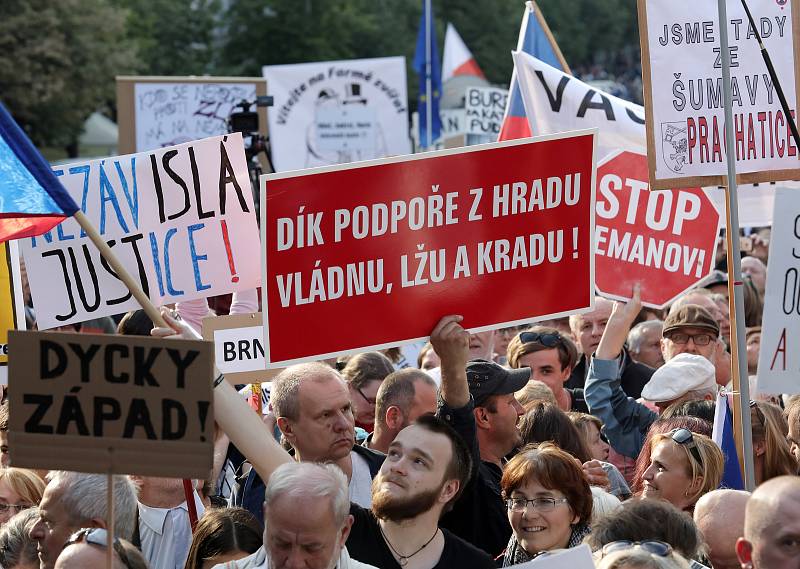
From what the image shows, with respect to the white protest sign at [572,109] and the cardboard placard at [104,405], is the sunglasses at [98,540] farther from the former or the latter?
the white protest sign at [572,109]

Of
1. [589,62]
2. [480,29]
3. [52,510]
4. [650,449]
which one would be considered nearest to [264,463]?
[52,510]

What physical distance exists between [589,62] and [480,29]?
22.0 meters

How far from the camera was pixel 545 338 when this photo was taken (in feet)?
22.6

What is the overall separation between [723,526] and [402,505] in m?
0.99

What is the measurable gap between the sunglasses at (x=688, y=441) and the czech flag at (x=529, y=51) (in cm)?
492

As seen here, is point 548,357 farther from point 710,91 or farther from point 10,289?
point 10,289

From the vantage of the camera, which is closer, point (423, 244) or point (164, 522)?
point (423, 244)

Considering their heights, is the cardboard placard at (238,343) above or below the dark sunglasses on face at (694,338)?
above

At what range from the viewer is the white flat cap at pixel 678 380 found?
20.5 ft

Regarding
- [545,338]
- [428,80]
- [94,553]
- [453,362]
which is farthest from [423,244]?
[428,80]

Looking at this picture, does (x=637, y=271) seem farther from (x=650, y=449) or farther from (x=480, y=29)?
(x=480, y=29)

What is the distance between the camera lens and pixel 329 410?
488 cm

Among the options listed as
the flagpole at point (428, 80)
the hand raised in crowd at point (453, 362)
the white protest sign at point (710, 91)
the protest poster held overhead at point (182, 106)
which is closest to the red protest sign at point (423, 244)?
the hand raised in crowd at point (453, 362)

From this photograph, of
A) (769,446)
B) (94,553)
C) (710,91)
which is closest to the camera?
(94,553)
